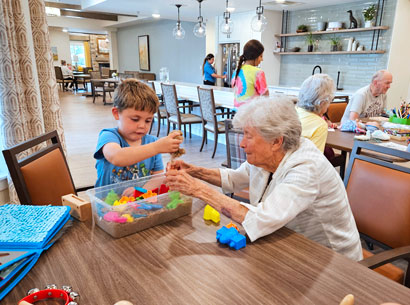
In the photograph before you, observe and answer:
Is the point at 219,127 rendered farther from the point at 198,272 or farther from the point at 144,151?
the point at 198,272

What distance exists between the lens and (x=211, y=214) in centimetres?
119

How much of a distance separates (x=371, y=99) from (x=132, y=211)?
3595mm

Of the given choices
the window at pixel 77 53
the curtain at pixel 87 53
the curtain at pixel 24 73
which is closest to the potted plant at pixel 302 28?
the curtain at pixel 24 73

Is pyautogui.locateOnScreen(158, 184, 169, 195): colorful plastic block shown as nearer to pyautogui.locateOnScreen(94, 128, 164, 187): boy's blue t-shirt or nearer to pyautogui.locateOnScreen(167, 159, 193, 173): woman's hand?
pyautogui.locateOnScreen(167, 159, 193, 173): woman's hand

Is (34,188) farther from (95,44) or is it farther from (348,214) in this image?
(95,44)

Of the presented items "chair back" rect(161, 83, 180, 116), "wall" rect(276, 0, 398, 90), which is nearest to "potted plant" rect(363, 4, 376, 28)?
"wall" rect(276, 0, 398, 90)

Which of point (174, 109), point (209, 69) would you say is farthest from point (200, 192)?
point (209, 69)

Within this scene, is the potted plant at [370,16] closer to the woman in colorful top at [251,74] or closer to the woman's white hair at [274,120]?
the woman in colorful top at [251,74]

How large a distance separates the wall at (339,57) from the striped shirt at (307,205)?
222 inches

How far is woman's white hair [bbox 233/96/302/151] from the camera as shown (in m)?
1.19

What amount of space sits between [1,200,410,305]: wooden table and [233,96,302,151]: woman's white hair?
1.24 feet

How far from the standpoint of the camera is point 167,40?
11.5 m

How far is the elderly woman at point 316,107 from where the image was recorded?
228 centimetres

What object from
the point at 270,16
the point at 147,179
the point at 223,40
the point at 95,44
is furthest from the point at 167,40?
the point at 147,179
